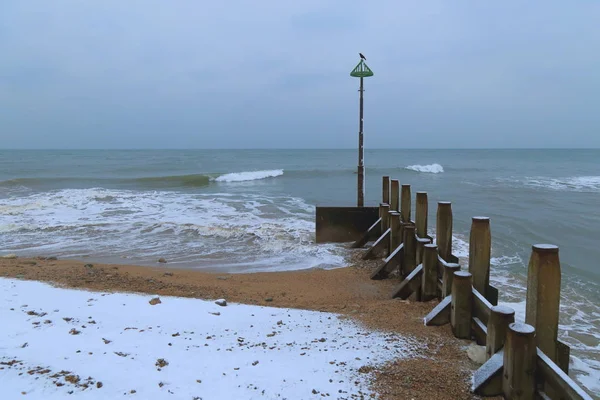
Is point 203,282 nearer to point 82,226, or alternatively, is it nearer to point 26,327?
point 26,327

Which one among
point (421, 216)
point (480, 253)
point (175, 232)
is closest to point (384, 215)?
point (421, 216)

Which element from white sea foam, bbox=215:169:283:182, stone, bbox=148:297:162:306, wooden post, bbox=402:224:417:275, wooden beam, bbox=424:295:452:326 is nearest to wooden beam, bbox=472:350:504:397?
wooden beam, bbox=424:295:452:326

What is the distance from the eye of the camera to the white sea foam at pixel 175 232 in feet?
33.3

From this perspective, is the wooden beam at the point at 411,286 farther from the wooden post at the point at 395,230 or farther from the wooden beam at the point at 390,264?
the wooden post at the point at 395,230

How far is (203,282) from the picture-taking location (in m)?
7.67

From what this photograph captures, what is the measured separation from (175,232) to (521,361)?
1095 cm

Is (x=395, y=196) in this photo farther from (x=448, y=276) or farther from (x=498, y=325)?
(x=498, y=325)

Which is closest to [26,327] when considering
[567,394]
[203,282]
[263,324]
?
[263,324]

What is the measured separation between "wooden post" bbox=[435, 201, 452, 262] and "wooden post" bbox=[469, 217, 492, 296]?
3.34ft

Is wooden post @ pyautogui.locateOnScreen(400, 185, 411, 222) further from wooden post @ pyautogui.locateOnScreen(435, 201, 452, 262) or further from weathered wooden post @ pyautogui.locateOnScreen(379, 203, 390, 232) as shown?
wooden post @ pyautogui.locateOnScreen(435, 201, 452, 262)

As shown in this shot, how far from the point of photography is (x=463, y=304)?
4.53m

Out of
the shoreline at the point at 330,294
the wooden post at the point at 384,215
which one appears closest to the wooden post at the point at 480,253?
the shoreline at the point at 330,294

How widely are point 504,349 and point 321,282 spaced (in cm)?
468

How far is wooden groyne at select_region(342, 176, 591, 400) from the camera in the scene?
3186mm
